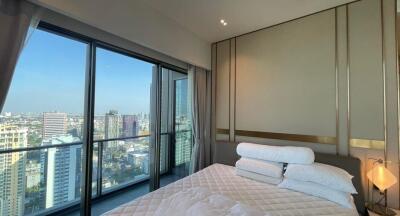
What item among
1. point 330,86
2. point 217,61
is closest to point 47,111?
point 217,61

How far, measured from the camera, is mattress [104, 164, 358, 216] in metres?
1.62

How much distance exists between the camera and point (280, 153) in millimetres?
2336

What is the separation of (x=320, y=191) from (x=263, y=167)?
0.61 m

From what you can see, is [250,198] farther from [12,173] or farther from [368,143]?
[12,173]

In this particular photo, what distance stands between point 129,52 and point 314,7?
2.49 m

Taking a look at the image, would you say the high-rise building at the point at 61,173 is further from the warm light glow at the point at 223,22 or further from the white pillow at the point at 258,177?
the warm light glow at the point at 223,22

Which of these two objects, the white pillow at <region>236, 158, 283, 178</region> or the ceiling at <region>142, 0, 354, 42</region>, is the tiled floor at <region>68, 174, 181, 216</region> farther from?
the ceiling at <region>142, 0, 354, 42</region>

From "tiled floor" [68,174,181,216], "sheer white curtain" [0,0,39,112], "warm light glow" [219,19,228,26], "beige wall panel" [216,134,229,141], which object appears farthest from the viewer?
"beige wall panel" [216,134,229,141]

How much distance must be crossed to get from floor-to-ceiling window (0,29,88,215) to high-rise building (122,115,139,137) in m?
0.63

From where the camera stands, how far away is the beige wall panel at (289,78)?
254 centimetres

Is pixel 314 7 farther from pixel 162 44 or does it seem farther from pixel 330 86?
pixel 162 44

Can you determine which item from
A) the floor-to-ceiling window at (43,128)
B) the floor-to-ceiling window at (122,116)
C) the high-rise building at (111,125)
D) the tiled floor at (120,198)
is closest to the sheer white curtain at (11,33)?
the floor-to-ceiling window at (43,128)

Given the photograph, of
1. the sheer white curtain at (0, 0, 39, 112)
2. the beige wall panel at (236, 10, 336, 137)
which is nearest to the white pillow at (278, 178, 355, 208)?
the beige wall panel at (236, 10, 336, 137)

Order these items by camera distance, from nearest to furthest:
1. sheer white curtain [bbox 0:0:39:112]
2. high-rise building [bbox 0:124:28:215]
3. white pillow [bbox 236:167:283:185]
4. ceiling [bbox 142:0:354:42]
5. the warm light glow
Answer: sheer white curtain [bbox 0:0:39:112], high-rise building [bbox 0:124:28:215], white pillow [bbox 236:167:283:185], ceiling [bbox 142:0:354:42], the warm light glow
